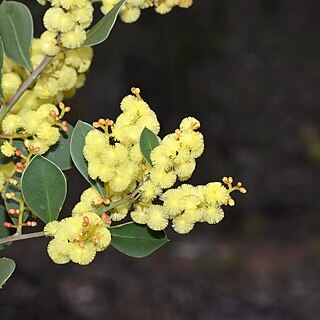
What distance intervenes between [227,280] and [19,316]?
121cm

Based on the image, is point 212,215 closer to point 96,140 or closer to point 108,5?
point 96,140

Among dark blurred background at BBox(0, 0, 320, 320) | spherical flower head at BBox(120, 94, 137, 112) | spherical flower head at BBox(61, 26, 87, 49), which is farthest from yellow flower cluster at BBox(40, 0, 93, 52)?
dark blurred background at BBox(0, 0, 320, 320)

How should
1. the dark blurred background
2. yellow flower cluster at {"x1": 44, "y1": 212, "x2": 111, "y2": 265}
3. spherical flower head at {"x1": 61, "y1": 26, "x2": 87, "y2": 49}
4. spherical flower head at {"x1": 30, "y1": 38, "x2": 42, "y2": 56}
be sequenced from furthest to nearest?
1. the dark blurred background
2. spherical flower head at {"x1": 30, "y1": 38, "x2": 42, "y2": 56}
3. spherical flower head at {"x1": 61, "y1": 26, "x2": 87, "y2": 49}
4. yellow flower cluster at {"x1": 44, "y1": 212, "x2": 111, "y2": 265}

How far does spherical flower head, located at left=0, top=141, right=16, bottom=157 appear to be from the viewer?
2.22ft

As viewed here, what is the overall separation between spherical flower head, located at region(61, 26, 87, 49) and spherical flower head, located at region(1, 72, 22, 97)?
0.08 metres

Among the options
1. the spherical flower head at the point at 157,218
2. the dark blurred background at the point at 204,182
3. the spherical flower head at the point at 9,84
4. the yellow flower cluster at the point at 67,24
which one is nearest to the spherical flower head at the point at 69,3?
the yellow flower cluster at the point at 67,24

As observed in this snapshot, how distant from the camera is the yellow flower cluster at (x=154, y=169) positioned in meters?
0.62

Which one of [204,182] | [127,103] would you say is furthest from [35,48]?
[204,182]

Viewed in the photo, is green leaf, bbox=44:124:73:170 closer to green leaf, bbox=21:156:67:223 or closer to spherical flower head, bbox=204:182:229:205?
green leaf, bbox=21:156:67:223

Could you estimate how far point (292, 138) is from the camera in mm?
5863

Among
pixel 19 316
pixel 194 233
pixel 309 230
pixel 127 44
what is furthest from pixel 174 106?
pixel 19 316

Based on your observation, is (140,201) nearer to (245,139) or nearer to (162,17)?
(162,17)

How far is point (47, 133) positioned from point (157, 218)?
14 cm

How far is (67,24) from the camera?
0.71m
